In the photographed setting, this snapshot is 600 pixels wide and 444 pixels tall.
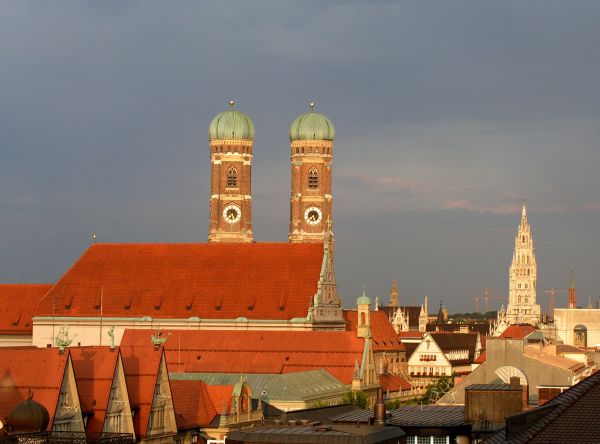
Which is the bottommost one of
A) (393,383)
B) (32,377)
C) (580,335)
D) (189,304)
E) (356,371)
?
(32,377)

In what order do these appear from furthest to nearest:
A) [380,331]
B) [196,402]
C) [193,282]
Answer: [380,331], [193,282], [196,402]

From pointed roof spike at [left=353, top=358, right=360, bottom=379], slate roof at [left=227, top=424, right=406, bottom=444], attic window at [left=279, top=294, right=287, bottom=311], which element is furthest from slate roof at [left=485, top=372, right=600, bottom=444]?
attic window at [left=279, top=294, right=287, bottom=311]

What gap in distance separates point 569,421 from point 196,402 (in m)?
56.0

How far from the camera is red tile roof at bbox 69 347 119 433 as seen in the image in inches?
2820

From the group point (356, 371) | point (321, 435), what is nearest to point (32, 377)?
point (321, 435)

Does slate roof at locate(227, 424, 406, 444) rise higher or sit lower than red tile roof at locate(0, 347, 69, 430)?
lower

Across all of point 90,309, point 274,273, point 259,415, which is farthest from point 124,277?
point 259,415

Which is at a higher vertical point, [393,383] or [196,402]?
[393,383]

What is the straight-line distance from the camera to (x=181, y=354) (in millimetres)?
124938

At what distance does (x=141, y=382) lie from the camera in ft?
247

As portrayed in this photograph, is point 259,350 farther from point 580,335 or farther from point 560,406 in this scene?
point 560,406

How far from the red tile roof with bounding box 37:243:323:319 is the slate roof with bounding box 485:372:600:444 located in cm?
10452

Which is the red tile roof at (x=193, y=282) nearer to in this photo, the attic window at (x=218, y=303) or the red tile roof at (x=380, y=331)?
the attic window at (x=218, y=303)

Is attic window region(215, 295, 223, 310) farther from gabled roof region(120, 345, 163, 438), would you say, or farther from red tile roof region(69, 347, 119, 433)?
red tile roof region(69, 347, 119, 433)
